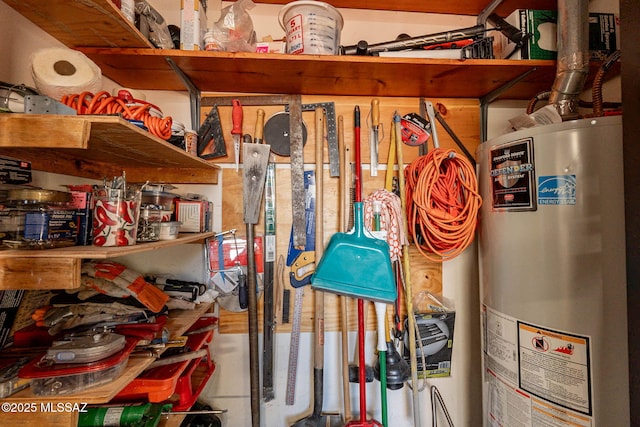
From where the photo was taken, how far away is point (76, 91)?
71cm

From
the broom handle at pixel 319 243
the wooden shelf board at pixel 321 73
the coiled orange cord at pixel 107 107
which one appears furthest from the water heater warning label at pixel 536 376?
the coiled orange cord at pixel 107 107

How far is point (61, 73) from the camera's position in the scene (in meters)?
0.72

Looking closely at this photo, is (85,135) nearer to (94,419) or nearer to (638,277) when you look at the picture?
(94,419)

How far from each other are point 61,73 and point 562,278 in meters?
1.47

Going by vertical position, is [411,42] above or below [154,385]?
above

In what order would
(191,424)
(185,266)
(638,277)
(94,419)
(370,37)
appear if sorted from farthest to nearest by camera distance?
(370,37) < (185,266) < (191,424) < (94,419) < (638,277)

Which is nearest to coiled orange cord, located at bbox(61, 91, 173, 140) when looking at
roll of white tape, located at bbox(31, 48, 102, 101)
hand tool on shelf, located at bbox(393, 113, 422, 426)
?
roll of white tape, located at bbox(31, 48, 102, 101)

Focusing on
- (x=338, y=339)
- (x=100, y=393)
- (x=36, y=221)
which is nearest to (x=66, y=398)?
(x=100, y=393)

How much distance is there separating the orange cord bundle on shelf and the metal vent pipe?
0.36 m

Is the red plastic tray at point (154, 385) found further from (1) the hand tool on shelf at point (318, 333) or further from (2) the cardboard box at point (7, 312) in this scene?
(1) the hand tool on shelf at point (318, 333)

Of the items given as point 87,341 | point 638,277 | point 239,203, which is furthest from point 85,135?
point 638,277

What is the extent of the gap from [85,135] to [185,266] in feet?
2.62

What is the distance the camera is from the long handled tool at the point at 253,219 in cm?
111

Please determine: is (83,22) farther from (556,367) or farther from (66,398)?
(556,367)
